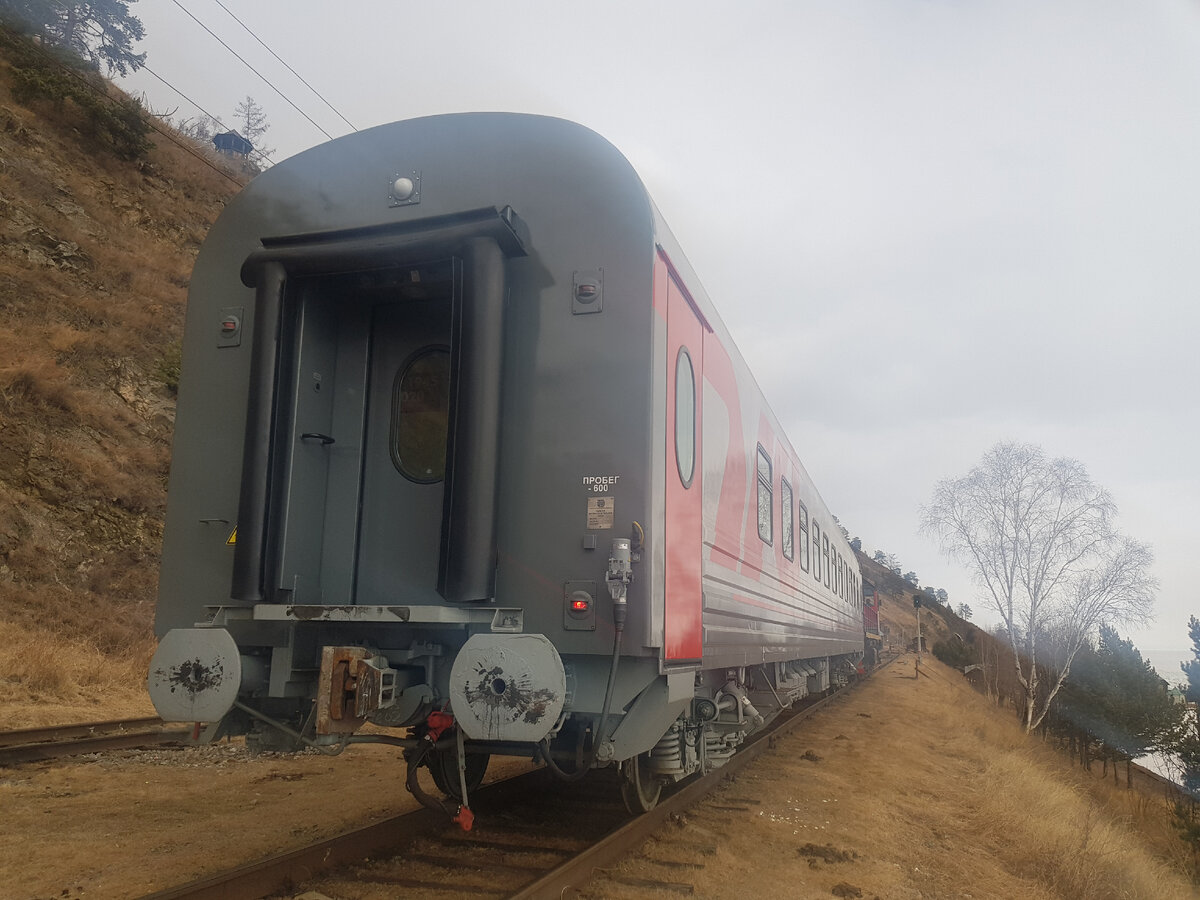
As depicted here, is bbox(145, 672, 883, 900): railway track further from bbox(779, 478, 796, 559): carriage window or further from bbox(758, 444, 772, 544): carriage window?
bbox(779, 478, 796, 559): carriage window

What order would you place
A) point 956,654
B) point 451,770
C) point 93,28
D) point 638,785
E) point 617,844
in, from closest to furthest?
1. point 617,844
2. point 638,785
3. point 451,770
4. point 93,28
5. point 956,654

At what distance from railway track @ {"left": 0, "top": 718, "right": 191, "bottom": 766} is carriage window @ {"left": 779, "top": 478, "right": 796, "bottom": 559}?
245 inches

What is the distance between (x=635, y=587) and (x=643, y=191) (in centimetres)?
210

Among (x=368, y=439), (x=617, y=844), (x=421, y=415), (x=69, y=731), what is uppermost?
(x=421, y=415)

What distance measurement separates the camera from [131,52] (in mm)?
32031

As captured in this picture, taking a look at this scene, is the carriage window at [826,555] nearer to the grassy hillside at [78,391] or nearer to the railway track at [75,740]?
the railway track at [75,740]

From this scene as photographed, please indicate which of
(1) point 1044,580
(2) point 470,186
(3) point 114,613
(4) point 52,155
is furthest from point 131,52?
(1) point 1044,580

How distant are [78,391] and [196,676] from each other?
1669cm

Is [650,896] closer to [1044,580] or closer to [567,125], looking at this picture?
[567,125]

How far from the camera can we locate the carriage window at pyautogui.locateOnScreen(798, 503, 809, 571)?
11000 mm

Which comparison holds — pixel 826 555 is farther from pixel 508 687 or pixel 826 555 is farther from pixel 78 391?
pixel 78 391

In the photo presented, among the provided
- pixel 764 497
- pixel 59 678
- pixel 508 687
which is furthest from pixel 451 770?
pixel 59 678

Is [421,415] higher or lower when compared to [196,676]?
higher

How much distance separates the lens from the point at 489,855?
5059 mm
